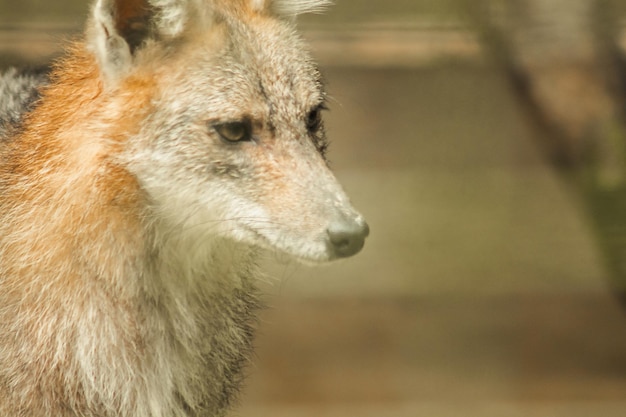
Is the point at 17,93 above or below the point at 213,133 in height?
below

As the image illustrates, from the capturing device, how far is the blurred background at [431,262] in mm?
5773

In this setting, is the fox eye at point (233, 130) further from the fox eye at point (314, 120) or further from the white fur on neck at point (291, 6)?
the white fur on neck at point (291, 6)

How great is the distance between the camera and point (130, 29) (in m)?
3.15

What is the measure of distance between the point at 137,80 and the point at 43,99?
1.66ft

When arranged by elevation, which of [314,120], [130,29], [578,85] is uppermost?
[130,29]

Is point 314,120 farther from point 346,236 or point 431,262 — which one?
point 431,262

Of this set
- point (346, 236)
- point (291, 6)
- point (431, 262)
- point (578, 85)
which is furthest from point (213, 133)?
point (431, 262)

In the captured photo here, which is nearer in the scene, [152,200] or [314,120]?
[152,200]

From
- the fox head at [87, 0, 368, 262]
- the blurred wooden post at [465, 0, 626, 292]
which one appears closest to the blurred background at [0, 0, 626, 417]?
the blurred wooden post at [465, 0, 626, 292]

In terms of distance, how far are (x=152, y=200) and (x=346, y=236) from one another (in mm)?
641

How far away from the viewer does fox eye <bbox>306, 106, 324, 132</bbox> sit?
328 cm

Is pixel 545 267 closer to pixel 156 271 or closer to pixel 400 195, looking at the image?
pixel 400 195

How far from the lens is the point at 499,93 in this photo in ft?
19.9

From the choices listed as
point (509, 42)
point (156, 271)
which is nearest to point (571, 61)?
point (509, 42)
